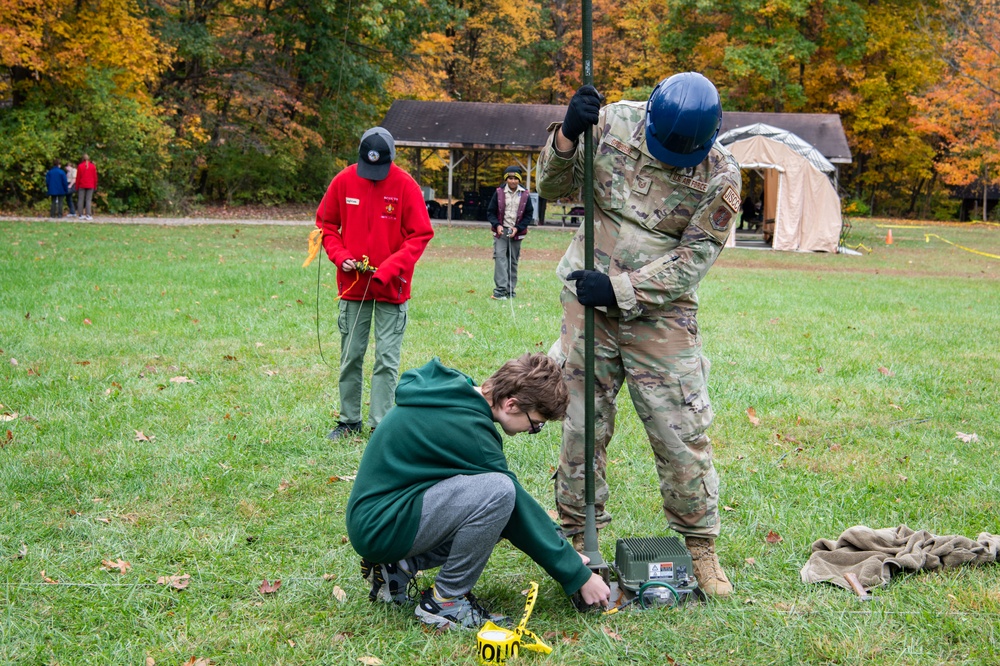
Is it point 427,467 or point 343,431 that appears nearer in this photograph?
point 427,467

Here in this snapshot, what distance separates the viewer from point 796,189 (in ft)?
89.8

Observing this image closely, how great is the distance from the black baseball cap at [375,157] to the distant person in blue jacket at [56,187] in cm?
2455

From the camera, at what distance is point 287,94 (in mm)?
37250

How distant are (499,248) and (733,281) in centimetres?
586

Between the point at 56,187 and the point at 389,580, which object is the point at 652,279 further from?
the point at 56,187

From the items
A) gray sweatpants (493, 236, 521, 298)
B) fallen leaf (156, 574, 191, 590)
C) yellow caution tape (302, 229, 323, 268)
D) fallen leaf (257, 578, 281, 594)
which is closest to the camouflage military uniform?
fallen leaf (257, 578, 281, 594)

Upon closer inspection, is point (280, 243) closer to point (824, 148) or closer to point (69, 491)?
point (69, 491)

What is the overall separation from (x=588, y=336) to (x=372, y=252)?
8.97ft

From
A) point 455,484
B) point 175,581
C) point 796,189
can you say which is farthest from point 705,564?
point 796,189

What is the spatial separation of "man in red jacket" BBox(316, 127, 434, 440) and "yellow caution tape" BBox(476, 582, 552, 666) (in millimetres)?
2944

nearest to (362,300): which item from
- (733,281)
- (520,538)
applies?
(520,538)

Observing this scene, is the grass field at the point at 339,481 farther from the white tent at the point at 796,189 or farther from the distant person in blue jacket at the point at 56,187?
the distant person in blue jacket at the point at 56,187

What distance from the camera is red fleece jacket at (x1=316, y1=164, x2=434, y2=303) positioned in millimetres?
6156

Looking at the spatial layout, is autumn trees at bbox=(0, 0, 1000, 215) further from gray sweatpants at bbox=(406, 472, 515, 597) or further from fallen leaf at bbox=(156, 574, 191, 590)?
gray sweatpants at bbox=(406, 472, 515, 597)
